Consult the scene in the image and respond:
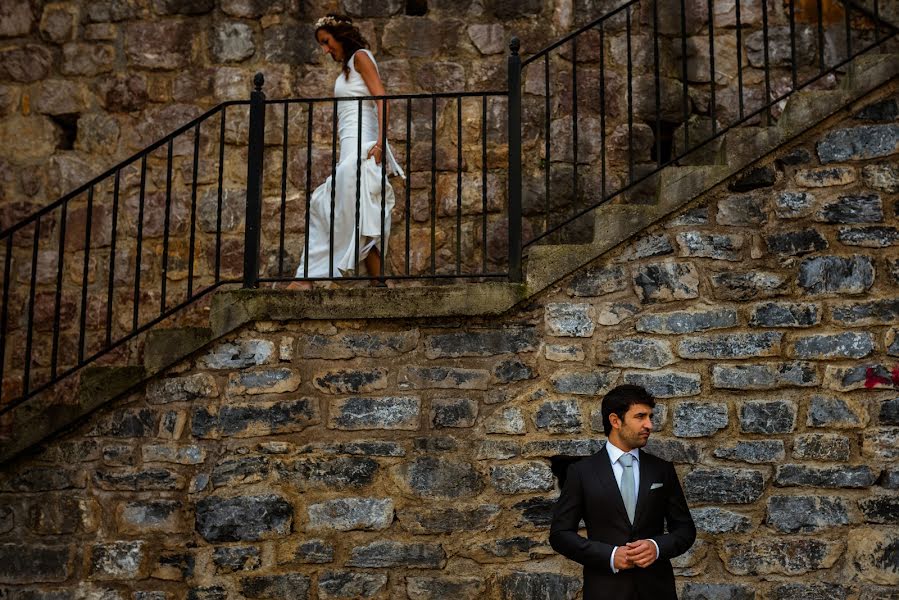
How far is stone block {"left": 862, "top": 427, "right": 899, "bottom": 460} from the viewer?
504cm

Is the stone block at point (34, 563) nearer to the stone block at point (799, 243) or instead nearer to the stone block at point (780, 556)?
the stone block at point (780, 556)

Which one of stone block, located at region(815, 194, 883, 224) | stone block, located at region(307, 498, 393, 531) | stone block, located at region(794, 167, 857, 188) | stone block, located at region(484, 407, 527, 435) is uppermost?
stone block, located at region(794, 167, 857, 188)

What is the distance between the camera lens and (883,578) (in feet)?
16.1

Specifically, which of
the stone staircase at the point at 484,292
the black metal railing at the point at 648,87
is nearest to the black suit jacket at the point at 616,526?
the stone staircase at the point at 484,292

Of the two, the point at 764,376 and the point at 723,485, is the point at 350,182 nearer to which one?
the point at 764,376

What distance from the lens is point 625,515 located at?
12.7ft

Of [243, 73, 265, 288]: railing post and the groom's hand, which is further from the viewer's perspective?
[243, 73, 265, 288]: railing post

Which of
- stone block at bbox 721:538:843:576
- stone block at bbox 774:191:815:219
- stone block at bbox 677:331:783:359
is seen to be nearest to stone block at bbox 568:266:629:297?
stone block at bbox 677:331:783:359

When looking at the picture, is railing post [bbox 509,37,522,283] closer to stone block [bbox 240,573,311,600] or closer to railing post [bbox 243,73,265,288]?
railing post [bbox 243,73,265,288]

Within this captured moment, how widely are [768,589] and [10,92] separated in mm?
6099

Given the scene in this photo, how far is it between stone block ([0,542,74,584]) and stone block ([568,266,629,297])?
2.87m

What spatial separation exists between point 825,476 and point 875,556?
0.41 metres

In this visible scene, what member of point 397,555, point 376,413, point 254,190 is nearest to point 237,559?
point 397,555

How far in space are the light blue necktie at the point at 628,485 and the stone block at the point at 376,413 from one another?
1.59 meters
